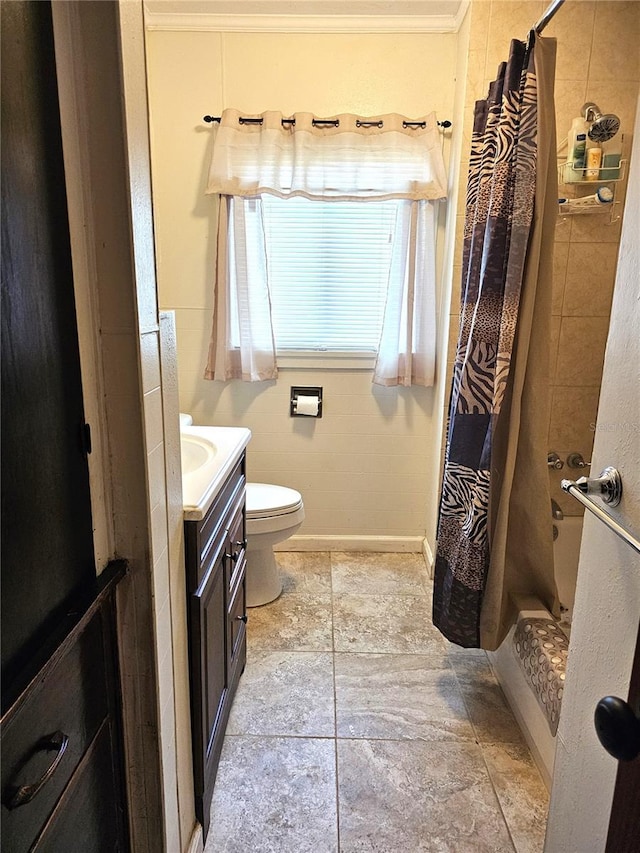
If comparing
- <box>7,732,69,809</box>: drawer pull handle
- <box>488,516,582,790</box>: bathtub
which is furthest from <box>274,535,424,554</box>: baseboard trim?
<box>7,732,69,809</box>: drawer pull handle

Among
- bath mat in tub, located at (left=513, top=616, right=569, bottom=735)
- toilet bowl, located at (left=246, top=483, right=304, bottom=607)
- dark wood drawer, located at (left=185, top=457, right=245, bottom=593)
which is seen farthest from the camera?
toilet bowl, located at (left=246, top=483, right=304, bottom=607)

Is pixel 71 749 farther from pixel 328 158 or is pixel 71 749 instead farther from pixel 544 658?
pixel 328 158

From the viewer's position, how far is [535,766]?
173 centimetres

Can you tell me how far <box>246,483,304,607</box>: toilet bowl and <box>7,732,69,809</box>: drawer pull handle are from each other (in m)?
1.51

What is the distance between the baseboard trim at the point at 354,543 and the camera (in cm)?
311

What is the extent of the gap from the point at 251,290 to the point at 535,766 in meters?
2.19

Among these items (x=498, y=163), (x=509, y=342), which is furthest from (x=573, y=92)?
(x=509, y=342)

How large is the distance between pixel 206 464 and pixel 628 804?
1.18 m

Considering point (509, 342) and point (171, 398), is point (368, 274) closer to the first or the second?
point (509, 342)

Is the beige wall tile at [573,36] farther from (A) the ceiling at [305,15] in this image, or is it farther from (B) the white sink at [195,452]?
(B) the white sink at [195,452]

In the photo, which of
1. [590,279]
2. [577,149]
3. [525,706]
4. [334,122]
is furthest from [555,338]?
[525,706]

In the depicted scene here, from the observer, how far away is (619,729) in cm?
66

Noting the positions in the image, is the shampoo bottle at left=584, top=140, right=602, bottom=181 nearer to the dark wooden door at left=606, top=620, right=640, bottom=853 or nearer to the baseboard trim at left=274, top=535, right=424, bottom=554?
→ the baseboard trim at left=274, top=535, right=424, bottom=554

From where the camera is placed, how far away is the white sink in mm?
1750
